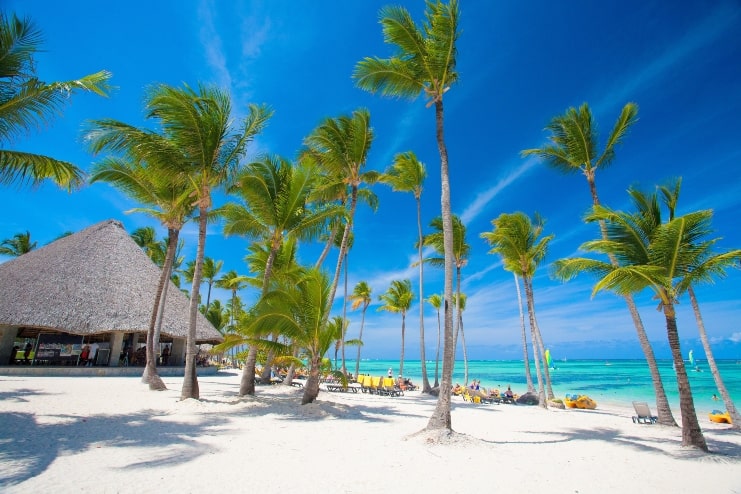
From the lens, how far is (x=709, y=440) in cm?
895

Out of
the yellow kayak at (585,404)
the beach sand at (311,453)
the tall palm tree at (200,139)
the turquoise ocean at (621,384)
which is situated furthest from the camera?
the turquoise ocean at (621,384)

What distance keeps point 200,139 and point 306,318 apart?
19.3 feet

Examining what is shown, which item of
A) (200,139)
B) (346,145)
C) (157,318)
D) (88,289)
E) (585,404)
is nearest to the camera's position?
(200,139)

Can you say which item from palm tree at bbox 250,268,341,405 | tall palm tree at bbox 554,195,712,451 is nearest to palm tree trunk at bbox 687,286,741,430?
tall palm tree at bbox 554,195,712,451

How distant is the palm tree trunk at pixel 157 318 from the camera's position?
12969mm

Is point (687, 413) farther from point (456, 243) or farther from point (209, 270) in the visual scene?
point (209, 270)

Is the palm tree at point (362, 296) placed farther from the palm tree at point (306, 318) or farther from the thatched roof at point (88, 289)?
the palm tree at point (306, 318)

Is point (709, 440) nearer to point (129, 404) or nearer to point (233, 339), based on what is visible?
point (233, 339)

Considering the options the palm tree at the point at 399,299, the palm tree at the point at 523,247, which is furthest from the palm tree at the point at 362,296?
the palm tree at the point at 523,247

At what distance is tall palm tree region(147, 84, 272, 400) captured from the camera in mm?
9789

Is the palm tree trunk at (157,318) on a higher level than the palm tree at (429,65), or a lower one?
lower

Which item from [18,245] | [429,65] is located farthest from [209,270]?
[429,65]

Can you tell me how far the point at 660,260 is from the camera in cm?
803

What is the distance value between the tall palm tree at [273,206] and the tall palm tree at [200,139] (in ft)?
3.63
